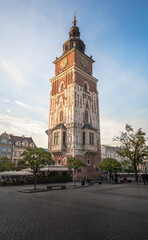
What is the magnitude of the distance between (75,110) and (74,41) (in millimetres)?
25267

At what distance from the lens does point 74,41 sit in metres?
51.7

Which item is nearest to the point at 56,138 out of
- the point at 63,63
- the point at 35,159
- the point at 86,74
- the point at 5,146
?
the point at 35,159

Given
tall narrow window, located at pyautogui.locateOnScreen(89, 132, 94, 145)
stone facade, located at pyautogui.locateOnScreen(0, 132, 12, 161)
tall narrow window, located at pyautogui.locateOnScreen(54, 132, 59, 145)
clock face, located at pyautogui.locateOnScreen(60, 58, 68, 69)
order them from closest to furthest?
tall narrow window, located at pyautogui.locateOnScreen(54, 132, 59, 145) → tall narrow window, located at pyautogui.locateOnScreen(89, 132, 94, 145) → clock face, located at pyautogui.locateOnScreen(60, 58, 68, 69) → stone facade, located at pyautogui.locateOnScreen(0, 132, 12, 161)

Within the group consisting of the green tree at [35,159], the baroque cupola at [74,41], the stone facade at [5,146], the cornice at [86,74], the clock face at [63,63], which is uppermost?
the baroque cupola at [74,41]

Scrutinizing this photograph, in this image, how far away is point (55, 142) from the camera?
4153 cm

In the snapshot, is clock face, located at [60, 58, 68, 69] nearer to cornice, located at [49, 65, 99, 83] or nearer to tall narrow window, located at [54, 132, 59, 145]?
cornice, located at [49, 65, 99, 83]

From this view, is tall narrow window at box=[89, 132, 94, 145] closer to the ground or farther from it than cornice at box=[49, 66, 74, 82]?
closer to the ground

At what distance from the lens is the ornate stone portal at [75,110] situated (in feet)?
131

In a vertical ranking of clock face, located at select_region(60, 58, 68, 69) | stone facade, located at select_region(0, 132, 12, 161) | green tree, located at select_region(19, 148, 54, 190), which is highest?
clock face, located at select_region(60, 58, 68, 69)

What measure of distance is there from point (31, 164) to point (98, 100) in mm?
33258

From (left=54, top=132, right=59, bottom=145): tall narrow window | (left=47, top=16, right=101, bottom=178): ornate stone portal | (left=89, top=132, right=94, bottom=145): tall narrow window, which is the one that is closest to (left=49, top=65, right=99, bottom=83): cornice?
(left=47, top=16, right=101, bottom=178): ornate stone portal

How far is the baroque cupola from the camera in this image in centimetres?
5147

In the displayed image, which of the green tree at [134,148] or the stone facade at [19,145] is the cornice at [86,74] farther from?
the stone facade at [19,145]

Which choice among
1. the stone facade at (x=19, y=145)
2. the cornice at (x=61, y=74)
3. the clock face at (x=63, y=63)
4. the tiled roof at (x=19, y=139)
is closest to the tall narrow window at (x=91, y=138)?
the cornice at (x=61, y=74)
